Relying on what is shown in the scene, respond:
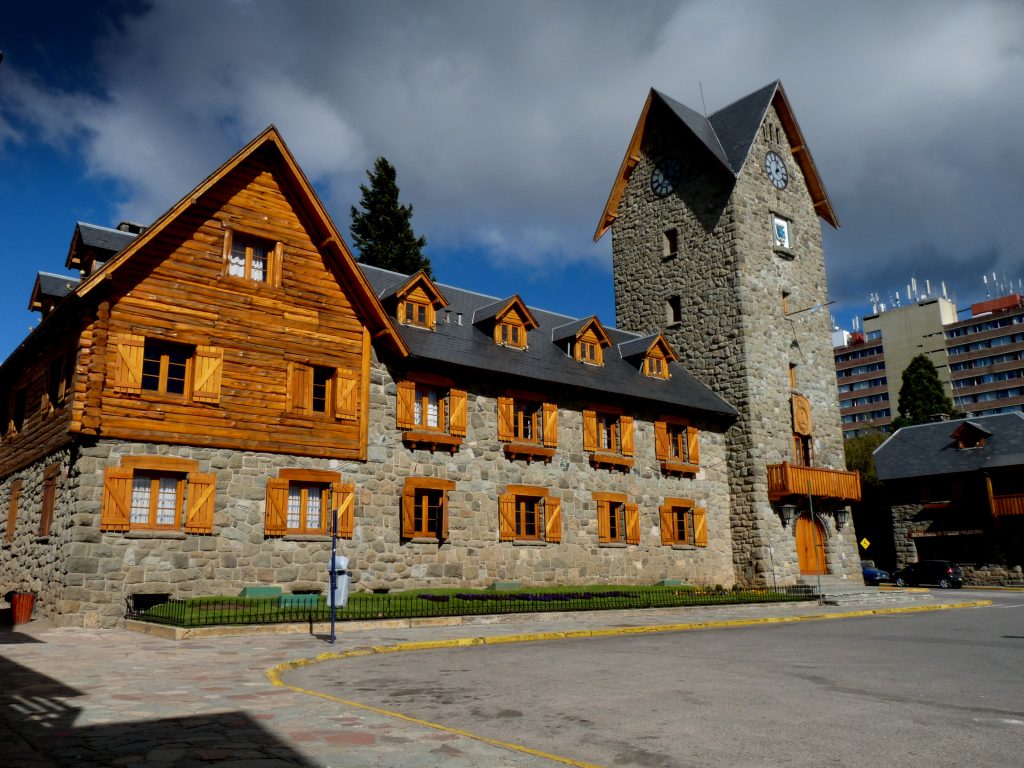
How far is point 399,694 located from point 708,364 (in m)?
29.2

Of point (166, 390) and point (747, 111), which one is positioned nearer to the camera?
point (166, 390)

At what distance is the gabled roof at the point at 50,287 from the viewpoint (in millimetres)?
23016

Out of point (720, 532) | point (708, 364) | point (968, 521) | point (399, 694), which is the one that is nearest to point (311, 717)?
point (399, 694)

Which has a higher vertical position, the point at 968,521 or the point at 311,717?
the point at 968,521

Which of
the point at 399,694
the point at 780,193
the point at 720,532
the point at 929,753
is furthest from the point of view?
the point at 780,193

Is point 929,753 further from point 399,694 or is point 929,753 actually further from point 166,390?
point 166,390

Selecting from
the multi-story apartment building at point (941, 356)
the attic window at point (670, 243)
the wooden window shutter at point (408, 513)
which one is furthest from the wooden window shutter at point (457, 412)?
the multi-story apartment building at point (941, 356)

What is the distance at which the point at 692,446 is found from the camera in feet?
108

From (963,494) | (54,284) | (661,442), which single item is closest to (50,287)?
(54,284)

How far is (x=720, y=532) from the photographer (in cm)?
3334

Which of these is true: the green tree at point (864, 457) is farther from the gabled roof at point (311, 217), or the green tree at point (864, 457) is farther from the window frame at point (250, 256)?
the window frame at point (250, 256)

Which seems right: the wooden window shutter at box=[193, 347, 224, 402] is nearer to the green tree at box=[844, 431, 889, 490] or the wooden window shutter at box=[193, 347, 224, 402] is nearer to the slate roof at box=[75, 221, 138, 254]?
the slate roof at box=[75, 221, 138, 254]

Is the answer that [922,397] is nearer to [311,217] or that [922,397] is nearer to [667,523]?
[667,523]

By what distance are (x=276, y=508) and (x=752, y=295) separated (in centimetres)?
2382
